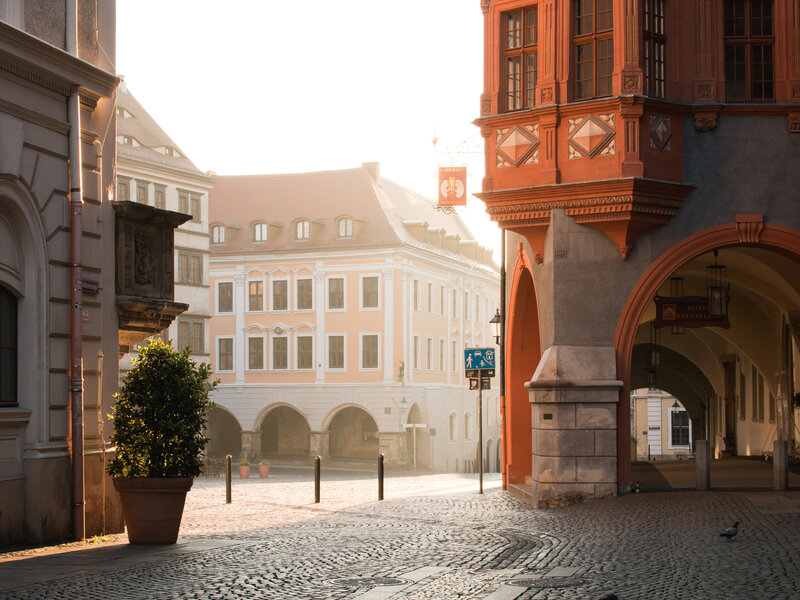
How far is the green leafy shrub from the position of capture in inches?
509

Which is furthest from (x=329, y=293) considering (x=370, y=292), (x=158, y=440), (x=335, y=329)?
(x=158, y=440)

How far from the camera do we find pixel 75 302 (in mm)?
13766

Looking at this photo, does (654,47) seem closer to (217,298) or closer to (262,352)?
(262,352)

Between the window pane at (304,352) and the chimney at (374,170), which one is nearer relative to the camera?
the window pane at (304,352)

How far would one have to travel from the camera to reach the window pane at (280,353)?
66.0 m

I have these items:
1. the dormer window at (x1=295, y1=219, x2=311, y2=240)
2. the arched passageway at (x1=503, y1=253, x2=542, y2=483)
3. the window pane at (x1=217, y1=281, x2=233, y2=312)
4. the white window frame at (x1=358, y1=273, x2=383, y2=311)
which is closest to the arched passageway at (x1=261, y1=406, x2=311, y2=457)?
the window pane at (x1=217, y1=281, x2=233, y2=312)

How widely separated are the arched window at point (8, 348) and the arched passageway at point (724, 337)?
918 cm

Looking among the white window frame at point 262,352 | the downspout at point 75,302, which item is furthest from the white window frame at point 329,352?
the downspout at point 75,302

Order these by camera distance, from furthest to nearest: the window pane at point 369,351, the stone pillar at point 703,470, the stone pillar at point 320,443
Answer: the window pane at point 369,351
the stone pillar at point 320,443
the stone pillar at point 703,470

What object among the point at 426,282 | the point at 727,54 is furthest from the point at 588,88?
the point at 426,282

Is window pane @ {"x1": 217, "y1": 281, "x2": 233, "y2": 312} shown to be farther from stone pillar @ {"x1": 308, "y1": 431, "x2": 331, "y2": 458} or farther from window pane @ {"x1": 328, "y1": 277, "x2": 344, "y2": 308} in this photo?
stone pillar @ {"x1": 308, "y1": 431, "x2": 331, "y2": 458}

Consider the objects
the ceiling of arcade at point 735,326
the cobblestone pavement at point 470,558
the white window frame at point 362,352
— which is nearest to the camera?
the cobblestone pavement at point 470,558

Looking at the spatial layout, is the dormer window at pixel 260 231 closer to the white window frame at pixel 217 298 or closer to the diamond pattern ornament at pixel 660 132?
the white window frame at pixel 217 298

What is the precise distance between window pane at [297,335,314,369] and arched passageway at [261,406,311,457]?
2527mm
